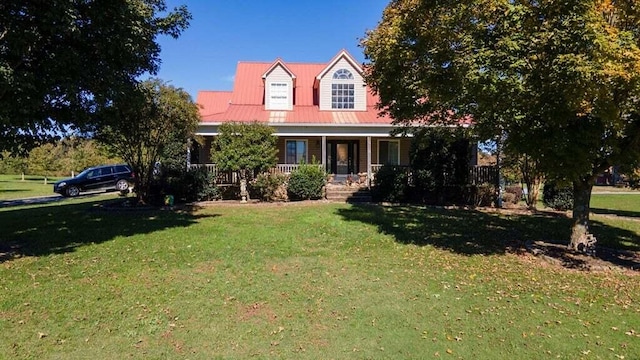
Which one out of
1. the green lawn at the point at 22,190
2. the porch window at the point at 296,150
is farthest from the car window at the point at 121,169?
the porch window at the point at 296,150

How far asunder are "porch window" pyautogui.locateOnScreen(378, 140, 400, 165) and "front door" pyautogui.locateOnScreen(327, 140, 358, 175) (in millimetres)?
1413

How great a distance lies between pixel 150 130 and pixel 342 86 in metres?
11.0

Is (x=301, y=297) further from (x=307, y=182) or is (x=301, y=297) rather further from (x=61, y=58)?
(x=307, y=182)

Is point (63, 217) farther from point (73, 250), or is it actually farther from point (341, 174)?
point (341, 174)

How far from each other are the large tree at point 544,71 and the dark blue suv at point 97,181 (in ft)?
68.7

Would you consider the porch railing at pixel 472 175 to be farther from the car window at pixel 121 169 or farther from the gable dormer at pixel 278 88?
the car window at pixel 121 169

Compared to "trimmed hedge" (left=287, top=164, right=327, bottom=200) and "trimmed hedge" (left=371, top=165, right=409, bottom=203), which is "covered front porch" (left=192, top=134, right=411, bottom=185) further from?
"trimmed hedge" (left=287, top=164, right=327, bottom=200)

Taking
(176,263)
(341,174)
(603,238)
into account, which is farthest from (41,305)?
(341,174)

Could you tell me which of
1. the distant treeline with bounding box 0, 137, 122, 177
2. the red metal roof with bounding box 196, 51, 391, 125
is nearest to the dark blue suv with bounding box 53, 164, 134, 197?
the red metal roof with bounding box 196, 51, 391, 125

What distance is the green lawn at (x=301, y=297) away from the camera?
15.3 ft

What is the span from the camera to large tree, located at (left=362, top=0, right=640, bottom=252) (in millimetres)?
6125

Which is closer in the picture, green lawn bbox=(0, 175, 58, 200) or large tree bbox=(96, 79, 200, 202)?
large tree bbox=(96, 79, 200, 202)

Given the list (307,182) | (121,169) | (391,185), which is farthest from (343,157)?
(121,169)

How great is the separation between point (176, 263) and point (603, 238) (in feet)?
34.1
